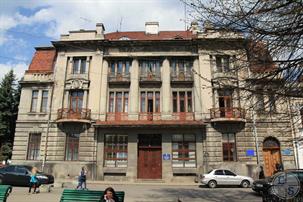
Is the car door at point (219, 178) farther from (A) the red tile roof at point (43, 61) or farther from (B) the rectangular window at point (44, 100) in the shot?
(A) the red tile roof at point (43, 61)

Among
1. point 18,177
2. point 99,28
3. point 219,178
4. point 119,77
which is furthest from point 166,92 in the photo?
point 18,177

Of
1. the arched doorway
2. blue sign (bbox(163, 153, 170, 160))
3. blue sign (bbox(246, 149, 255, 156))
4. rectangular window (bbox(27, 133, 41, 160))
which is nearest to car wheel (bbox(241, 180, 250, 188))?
blue sign (bbox(246, 149, 255, 156))

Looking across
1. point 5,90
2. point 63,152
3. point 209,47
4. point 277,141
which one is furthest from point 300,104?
point 5,90

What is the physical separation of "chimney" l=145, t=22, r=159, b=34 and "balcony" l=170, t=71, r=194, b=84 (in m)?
8.00

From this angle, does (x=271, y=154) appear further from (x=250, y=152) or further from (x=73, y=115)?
(x=73, y=115)

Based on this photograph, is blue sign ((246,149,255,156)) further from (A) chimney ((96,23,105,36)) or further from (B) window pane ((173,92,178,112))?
(A) chimney ((96,23,105,36))

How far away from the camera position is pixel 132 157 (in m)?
25.3

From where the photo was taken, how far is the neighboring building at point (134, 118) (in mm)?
25016

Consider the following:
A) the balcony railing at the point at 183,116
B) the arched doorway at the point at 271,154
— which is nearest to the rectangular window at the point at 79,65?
A: the balcony railing at the point at 183,116

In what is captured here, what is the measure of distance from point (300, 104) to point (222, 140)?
14984 mm

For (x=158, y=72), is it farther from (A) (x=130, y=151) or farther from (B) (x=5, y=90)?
A: (B) (x=5, y=90)

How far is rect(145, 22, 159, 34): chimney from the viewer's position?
33.1 metres

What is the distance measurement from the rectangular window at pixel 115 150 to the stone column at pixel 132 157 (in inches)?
19.7

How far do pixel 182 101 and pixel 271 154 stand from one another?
927cm
